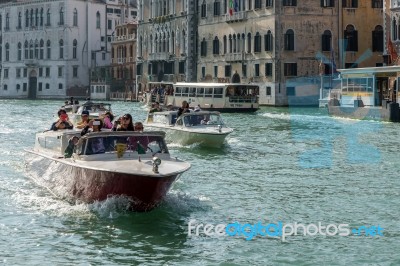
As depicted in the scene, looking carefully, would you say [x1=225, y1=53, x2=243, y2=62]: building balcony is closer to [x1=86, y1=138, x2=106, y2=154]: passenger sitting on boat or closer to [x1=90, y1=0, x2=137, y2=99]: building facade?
[x1=90, y1=0, x2=137, y2=99]: building facade

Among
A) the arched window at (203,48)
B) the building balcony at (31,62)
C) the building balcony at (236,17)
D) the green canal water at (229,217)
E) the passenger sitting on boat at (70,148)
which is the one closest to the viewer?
the green canal water at (229,217)

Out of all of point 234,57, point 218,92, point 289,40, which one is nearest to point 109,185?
point 218,92

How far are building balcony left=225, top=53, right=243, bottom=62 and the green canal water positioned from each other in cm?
4103

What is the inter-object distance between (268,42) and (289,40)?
1742 millimetres

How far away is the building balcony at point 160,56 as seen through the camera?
7507cm

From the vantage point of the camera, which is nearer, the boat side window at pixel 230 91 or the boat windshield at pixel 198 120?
the boat windshield at pixel 198 120

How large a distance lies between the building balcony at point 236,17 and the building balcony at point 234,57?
281cm

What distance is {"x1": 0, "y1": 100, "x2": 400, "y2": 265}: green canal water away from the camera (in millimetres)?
11195

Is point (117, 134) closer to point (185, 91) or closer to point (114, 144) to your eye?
point (114, 144)

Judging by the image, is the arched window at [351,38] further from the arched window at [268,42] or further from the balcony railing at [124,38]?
the balcony railing at [124,38]

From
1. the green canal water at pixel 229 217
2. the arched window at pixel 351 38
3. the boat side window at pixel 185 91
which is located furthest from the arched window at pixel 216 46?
the green canal water at pixel 229 217

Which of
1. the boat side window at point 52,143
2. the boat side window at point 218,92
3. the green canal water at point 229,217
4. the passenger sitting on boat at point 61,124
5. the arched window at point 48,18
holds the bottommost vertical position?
the green canal water at point 229,217

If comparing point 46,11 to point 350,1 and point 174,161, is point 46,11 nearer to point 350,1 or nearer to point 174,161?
point 350,1

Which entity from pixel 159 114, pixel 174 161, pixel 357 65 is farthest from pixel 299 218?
pixel 357 65
